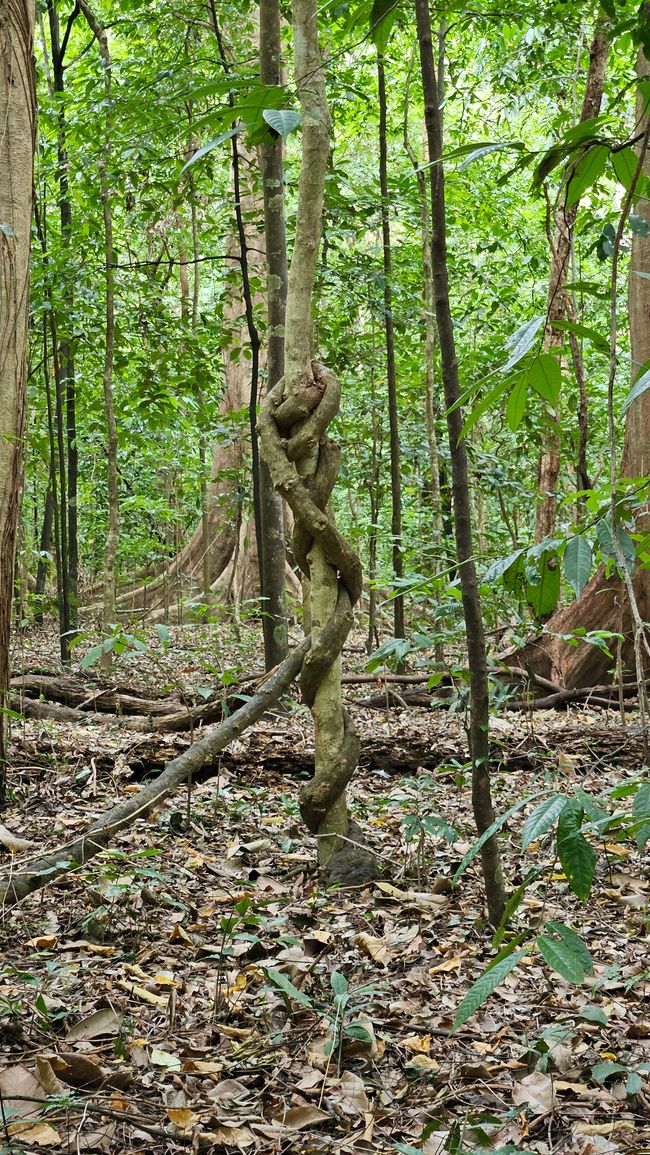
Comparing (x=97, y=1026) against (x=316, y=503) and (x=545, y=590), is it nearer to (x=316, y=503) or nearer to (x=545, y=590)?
(x=545, y=590)

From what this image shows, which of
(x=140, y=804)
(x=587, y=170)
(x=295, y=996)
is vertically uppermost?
(x=587, y=170)

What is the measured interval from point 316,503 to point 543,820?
6.85ft

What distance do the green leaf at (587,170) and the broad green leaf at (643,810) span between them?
0.77 metres

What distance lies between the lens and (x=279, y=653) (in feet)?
16.6

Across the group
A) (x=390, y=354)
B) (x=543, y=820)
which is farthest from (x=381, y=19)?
(x=390, y=354)

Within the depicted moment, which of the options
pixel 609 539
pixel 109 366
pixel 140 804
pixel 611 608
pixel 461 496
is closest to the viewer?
pixel 609 539

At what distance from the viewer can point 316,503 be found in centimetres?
310

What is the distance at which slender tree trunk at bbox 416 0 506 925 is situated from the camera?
2455 mm

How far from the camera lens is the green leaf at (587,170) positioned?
47.6 inches

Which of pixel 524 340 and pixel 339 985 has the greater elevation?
pixel 524 340

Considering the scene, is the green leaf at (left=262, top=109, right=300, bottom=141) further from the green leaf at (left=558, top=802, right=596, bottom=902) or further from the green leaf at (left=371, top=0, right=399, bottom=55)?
the green leaf at (left=558, top=802, right=596, bottom=902)

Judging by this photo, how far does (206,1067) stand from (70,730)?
322cm

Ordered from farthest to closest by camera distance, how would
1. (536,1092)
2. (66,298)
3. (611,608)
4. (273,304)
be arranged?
(66,298) < (611,608) < (273,304) < (536,1092)

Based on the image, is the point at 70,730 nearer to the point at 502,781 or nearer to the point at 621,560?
the point at 502,781
